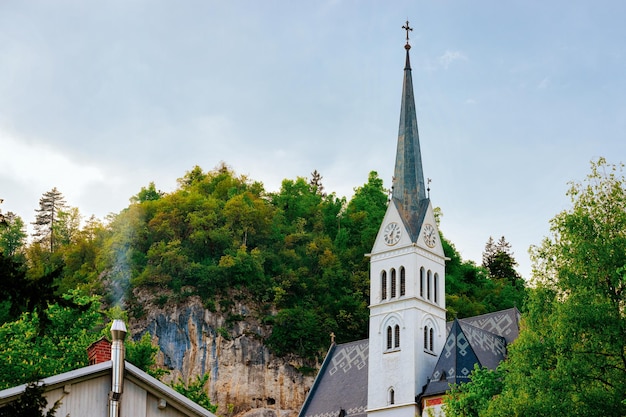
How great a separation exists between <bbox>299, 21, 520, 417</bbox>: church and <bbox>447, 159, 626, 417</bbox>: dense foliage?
73.8 ft

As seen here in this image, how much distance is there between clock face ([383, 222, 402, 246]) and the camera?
5859 cm

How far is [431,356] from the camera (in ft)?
183

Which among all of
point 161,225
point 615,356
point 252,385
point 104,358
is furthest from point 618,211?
point 161,225

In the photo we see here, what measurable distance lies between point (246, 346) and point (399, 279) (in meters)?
19.8

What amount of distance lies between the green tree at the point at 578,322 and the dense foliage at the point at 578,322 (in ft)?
0.08

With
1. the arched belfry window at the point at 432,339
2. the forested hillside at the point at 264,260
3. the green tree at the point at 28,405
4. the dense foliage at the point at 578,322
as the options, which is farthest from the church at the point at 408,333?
the green tree at the point at 28,405

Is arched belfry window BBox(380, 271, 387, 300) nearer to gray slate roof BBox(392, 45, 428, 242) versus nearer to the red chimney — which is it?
gray slate roof BBox(392, 45, 428, 242)

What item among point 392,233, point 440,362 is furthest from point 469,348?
point 392,233

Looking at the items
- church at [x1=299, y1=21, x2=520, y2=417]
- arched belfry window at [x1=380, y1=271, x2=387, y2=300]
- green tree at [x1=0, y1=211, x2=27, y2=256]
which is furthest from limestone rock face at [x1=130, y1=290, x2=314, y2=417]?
green tree at [x1=0, y1=211, x2=27, y2=256]

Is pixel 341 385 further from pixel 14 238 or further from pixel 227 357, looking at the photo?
pixel 14 238

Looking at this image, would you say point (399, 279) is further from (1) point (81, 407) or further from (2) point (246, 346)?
(1) point (81, 407)

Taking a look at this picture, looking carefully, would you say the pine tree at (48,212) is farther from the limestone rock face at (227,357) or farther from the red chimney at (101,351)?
the red chimney at (101,351)

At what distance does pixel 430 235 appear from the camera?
194 ft

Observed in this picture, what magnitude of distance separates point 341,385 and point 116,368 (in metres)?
41.1
